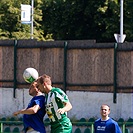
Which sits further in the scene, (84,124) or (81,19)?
(81,19)

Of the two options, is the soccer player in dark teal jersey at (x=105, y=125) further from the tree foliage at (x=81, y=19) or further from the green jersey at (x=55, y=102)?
the tree foliage at (x=81, y=19)

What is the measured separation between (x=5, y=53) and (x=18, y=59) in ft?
1.50

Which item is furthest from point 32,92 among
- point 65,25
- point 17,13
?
point 65,25

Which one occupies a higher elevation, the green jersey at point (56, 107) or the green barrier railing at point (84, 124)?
the green jersey at point (56, 107)

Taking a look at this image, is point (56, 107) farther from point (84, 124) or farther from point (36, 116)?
point (84, 124)

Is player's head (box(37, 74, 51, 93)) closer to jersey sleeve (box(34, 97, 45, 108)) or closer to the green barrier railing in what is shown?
jersey sleeve (box(34, 97, 45, 108))

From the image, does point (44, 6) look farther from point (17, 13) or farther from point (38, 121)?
point (38, 121)

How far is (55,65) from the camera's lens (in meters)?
19.6

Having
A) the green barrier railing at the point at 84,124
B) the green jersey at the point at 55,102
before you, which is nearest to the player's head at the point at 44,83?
the green jersey at the point at 55,102

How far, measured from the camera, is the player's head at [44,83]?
9.88 meters

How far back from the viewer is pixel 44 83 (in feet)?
32.6

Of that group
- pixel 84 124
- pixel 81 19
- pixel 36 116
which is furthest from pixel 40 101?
pixel 81 19

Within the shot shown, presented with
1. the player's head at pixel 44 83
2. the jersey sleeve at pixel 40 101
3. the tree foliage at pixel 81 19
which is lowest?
the jersey sleeve at pixel 40 101

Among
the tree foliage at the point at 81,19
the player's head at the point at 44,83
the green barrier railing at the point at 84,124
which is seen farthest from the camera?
the tree foliage at the point at 81,19
